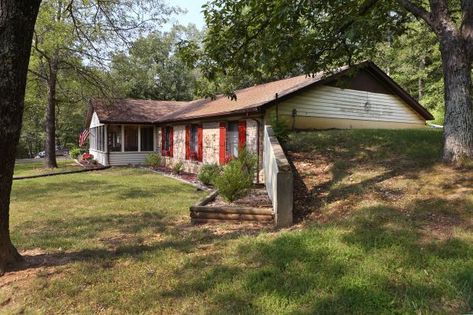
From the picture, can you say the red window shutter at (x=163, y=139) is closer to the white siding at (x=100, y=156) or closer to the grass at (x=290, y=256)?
the white siding at (x=100, y=156)

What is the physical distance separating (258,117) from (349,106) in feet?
15.6

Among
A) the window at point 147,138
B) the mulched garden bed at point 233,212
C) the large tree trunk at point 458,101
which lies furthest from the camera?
the window at point 147,138

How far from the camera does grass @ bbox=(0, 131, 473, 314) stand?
11.1 ft

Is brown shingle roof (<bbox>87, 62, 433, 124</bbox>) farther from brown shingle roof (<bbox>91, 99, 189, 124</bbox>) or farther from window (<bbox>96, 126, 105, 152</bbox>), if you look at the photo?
window (<bbox>96, 126, 105, 152</bbox>)

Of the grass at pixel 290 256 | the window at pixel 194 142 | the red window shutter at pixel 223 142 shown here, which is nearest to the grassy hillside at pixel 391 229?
the grass at pixel 290 256

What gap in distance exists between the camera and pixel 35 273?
4328mm

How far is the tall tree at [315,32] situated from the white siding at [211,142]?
6192 millimetres

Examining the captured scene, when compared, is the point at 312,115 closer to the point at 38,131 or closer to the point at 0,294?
the point at 0,294

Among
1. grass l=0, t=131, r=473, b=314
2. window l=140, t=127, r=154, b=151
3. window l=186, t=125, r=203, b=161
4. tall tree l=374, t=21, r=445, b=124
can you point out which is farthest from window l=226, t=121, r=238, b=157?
tall tree l=374, t=21, r=445, b=124

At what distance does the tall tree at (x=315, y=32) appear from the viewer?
6797mm

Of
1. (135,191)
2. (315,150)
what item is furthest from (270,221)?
(135,191)

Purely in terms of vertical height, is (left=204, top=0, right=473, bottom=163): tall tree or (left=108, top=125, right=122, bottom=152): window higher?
(left=204, top=0, right=473, bottom=163): tall tree

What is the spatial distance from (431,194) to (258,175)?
19.8ft

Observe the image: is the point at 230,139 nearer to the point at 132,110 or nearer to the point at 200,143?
the point at 200,143
